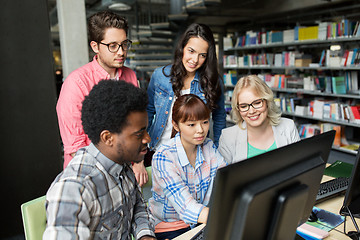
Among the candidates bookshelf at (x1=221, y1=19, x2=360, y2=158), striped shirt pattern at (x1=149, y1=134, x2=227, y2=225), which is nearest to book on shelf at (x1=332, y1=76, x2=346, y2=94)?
bookshelf at (x1=221, y1=19, x2=360, y2=158)

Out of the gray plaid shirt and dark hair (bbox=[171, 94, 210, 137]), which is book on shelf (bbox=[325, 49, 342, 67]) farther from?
the gray plaid shirt

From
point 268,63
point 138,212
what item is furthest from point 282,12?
point 138,212

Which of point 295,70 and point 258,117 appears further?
point 295,70

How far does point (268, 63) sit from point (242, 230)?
19.6 feet

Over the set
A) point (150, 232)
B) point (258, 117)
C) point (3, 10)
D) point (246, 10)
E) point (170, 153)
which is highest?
point (246, 10)

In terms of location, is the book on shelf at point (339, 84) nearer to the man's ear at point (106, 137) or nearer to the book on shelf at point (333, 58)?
the book on shelf at point (333, 58)

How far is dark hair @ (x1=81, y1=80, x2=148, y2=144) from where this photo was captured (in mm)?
→ 938

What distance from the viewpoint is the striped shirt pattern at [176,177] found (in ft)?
4.91

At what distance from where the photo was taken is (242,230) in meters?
0.72

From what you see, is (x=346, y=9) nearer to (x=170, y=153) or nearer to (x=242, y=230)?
(x=170, y=153)

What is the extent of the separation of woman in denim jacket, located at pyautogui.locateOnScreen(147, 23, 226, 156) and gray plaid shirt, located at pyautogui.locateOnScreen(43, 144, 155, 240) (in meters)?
0.97

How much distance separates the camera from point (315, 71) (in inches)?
218

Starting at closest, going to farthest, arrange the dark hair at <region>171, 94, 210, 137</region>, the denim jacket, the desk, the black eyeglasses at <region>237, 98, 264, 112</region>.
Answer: the desk, the dark hair at <region>171, 94, 210, 137</region>, the black eyeglasses at <region>237, 98, 264, 112</region>, the denim jacket

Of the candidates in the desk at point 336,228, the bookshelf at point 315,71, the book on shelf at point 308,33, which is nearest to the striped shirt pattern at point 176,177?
the desk at point 336,228
